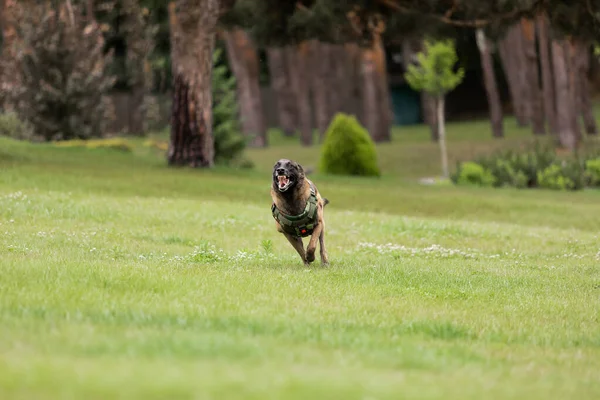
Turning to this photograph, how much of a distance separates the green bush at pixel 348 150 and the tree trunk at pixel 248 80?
17.9 meters

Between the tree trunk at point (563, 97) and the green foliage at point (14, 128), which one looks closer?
the green foliage at point (14, 128)

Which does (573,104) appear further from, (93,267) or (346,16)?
(93,267)

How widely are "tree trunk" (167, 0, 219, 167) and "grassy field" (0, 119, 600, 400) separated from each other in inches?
303

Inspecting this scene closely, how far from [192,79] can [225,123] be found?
14.1ft

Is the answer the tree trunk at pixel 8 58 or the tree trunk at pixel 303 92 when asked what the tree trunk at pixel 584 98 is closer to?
the tree trunk at pixel 303 92

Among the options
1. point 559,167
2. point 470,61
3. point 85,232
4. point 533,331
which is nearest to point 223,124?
point 559,167

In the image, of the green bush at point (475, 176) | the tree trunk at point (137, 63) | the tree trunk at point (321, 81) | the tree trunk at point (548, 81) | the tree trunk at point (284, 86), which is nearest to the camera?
the green bush at point (475, 176)

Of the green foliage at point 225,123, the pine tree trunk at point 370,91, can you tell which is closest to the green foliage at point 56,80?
the green foliage at point 225,123

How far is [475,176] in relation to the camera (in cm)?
3622

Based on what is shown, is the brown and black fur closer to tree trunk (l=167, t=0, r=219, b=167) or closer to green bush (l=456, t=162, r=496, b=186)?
tree trunk (l=167, t=0, r=219, b=167)

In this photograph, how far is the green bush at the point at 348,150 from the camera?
1439 inches

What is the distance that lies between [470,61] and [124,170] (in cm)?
4635

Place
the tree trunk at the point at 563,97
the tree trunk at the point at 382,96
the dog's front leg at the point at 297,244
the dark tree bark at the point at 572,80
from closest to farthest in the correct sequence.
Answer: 1. the dog's front leg at the point at 297,244
2. the tree trunk at the point at 563,97
3. the dark tree bark at the point at 572,80
4. the tree trunk at the point at 382,96

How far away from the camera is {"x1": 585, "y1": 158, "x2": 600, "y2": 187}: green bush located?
3575cm
